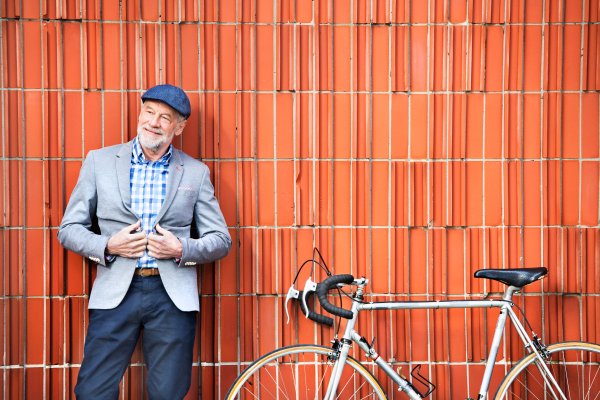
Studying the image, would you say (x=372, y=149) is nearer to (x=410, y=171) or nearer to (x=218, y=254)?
(x=410, y=171)

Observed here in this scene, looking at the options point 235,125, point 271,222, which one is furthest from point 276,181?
point 235,125

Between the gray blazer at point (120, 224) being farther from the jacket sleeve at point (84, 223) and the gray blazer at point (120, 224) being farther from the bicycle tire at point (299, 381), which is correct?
the bicycle tire at point (299, 381)

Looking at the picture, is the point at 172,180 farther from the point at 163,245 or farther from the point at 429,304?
the point at 429,304

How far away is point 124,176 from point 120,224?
0.95 feet

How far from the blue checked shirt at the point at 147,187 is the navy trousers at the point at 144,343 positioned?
224 mm

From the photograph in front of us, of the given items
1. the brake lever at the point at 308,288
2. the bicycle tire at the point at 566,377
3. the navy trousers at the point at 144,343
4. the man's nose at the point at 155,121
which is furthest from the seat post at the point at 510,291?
the man's nose at the point at 155,121

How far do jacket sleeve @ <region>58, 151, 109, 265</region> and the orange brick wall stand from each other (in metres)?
0.45

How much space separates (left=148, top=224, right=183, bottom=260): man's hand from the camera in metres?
2.37

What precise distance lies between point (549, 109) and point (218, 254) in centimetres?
253

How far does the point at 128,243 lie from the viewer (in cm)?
235

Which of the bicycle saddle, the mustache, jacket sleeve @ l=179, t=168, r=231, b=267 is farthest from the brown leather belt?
the bicycle saddle

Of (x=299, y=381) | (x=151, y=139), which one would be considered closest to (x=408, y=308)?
(x=299, y=381)

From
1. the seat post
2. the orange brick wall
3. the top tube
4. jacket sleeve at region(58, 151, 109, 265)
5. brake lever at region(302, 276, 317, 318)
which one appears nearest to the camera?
jacket sleeve at region(58, 151, 109, 265)

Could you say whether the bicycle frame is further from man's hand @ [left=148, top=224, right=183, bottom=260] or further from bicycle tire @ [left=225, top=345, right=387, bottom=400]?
man's hand @ [left=148, top=224, right=183, bottom=260]
